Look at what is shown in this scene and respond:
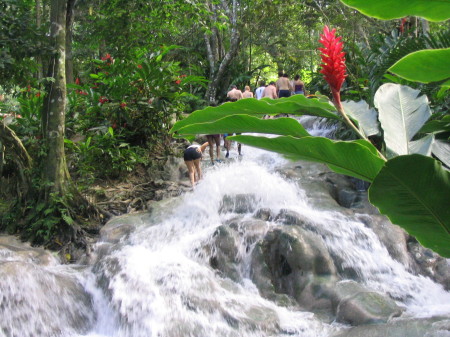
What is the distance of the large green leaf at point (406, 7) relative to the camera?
3.82 ft

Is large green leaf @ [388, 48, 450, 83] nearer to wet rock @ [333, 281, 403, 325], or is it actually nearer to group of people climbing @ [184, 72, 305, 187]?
group of people climbing @ [184, 72, 305, 187]

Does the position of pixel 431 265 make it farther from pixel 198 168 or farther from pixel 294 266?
pixel 198 168

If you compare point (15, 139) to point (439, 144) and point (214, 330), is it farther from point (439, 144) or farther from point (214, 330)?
point (439, 144)

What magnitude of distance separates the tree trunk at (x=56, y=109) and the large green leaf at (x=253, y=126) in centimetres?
630

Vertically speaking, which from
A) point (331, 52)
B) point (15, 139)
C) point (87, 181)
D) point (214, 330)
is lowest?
point (214, 330)

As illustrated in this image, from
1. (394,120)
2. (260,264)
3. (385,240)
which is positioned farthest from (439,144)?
(385,240)

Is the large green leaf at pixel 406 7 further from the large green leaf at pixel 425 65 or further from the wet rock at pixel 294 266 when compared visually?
the wet rock at pixel 294 266

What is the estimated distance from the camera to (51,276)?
219 inches

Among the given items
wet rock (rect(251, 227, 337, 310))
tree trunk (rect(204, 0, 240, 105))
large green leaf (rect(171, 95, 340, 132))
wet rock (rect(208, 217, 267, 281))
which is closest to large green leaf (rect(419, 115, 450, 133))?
large green leaf (rect(171, 95, 340, 132))

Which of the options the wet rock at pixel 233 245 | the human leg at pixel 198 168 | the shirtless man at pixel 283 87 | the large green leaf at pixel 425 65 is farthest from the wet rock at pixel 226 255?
the shirtless man at pixel 283 87

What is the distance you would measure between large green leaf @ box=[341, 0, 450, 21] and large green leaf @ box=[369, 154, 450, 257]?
15.9 inches

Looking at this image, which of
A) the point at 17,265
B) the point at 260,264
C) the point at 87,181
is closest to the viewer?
the point at 17,265

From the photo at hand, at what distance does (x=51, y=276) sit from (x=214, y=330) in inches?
80.3

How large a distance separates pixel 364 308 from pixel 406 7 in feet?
14.5
